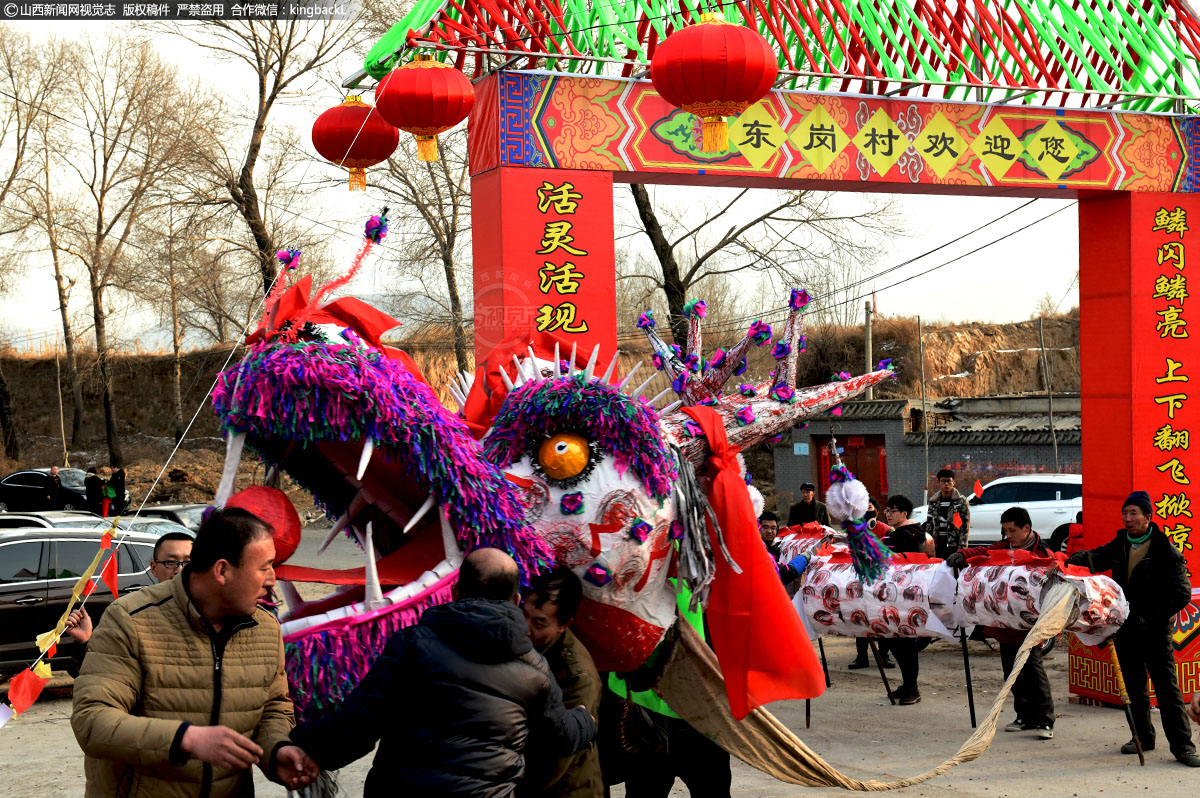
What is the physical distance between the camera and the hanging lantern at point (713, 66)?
17.2ft

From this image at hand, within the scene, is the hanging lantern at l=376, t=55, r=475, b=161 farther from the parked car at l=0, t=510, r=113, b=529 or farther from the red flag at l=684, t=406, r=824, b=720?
the parked car at l=0, t=510, r=113, b=529

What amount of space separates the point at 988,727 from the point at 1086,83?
424cm

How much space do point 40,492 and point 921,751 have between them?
19851mm

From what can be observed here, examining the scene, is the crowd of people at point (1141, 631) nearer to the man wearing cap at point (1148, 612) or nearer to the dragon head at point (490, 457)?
the man wearing cap at point (1148, 612)

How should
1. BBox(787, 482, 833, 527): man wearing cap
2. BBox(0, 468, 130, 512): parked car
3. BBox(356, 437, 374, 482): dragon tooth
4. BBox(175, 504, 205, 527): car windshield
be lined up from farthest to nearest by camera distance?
1. BBox(0, 468, 130, 512): parked car
2. BBox(175, 504, 205, 527): car windshield
3. BBox(787, 482, 833, 527): man wearing cap
4. BBox(356, 437, 374, 482): dragon tooth

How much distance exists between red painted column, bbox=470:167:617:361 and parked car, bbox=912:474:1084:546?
11.2m

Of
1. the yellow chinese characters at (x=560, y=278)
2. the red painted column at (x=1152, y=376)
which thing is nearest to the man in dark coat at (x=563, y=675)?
the yellow chinese characters at (x=560, y=278)

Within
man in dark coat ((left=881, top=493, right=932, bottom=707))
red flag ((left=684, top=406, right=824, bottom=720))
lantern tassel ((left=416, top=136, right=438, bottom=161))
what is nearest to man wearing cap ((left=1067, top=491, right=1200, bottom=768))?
man in dark coat ((left=881, top=493, right=932, bottom=707))

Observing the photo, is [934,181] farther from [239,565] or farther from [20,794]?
[20,794]

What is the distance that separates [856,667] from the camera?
31.0 feet

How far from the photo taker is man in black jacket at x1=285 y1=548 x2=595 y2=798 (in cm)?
265

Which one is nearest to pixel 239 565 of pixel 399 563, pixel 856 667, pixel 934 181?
pixel 399 563

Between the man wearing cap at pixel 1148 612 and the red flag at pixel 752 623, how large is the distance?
2980mm

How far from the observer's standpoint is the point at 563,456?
399cm
